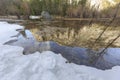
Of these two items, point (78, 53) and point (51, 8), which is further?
point (51, 8)

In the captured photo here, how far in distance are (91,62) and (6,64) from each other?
1926 millimetres

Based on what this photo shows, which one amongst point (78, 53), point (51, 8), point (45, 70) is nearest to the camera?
point (45, 70)

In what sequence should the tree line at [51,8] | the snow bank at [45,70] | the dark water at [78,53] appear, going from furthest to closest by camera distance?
the tree line at [51,8] → the dark water at [78,53] → the snow bank at [45,70]

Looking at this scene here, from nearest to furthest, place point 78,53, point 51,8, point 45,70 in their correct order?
Result: 1. point 45,70
2. point 78,53
3. point 51,8

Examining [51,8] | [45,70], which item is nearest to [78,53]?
[45,70]

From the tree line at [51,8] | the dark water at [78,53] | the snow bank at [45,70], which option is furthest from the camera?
the tree line at [51,8]

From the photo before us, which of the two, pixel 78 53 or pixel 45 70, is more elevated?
pixel 45 70

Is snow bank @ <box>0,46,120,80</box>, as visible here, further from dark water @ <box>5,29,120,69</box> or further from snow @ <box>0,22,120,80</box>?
dark water @ <box>5,29,120,69</box>

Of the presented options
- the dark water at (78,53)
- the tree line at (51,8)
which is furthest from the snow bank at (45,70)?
the tree line at (51,8)

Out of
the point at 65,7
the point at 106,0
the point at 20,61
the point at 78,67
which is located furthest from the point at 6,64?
the point at 106,0

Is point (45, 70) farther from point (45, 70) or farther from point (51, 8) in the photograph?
point (51, 8)

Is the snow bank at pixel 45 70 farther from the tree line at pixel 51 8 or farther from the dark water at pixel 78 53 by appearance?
the tree line at pixel 51 8

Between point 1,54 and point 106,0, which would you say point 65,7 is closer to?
point 106,0

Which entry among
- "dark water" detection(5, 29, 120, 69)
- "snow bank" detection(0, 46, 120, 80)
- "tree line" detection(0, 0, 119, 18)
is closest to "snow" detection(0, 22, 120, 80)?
"snow bank" detection(0, 46, 120, 80)
